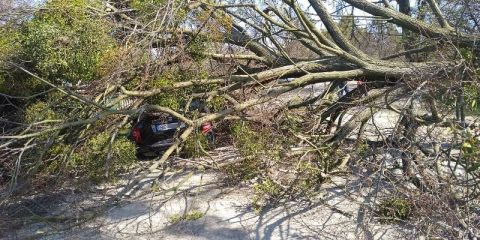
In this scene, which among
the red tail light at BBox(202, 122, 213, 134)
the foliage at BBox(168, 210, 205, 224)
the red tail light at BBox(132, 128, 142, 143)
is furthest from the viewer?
the red tail light at BBox(132, 128, 142, 143)

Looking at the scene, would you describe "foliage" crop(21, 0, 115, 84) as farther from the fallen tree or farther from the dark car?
the dark car

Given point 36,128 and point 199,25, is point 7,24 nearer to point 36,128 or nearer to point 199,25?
point 36,128

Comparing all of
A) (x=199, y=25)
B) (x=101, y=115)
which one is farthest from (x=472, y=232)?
(x=199, y=25)

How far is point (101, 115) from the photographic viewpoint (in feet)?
23.3

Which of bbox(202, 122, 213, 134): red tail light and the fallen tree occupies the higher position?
the fallen tree

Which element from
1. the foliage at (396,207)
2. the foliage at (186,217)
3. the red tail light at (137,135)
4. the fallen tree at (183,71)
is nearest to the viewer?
the foliage at (396,207)

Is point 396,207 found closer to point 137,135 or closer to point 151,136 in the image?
point 151,136

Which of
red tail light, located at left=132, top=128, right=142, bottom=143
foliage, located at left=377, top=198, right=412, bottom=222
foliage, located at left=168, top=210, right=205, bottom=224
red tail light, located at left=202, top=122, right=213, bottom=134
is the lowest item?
foliage, located at left=168, top=210, right=205, bottom=224

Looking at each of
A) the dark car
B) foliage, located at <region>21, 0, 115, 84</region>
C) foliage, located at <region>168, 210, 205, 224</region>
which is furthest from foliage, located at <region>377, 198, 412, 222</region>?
the dark car

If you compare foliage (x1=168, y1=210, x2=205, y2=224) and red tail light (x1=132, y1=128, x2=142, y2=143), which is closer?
foliage (x1=168, y1=210, x2=205, y2=224)

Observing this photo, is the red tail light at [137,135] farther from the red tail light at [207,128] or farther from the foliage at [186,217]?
the foliage at [186,217]

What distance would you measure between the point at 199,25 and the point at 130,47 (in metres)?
1.46

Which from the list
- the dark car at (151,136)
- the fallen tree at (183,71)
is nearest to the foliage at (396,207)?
the fallen tree at (183,71)

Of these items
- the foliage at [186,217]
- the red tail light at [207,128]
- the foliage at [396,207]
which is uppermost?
the red tail light at [207,128]
